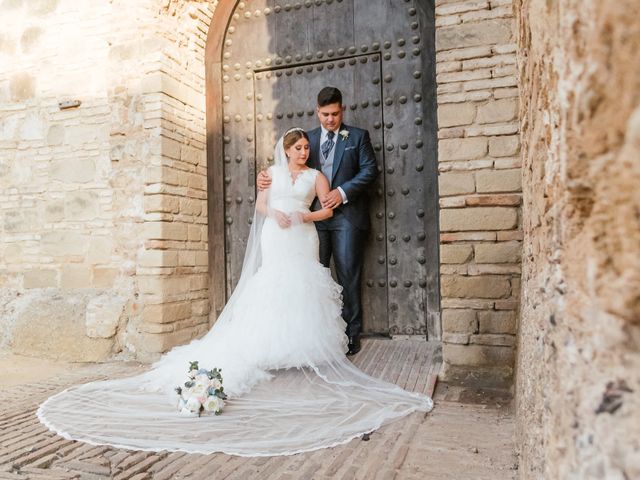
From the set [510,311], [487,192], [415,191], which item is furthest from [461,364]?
[415,191]

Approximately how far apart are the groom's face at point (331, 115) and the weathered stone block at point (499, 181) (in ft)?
4.63

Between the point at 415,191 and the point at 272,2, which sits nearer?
the point at 415,191

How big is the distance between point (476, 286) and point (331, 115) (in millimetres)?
1842

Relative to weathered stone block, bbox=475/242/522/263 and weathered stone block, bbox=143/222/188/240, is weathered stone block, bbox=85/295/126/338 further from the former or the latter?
weathered stone block, bbox=475/242/522/263

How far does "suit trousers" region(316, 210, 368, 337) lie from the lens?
3.87 metres

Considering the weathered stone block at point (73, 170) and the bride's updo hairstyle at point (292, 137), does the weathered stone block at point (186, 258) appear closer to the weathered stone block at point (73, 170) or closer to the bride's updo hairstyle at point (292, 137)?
the weathered stone block at point (73, 170)

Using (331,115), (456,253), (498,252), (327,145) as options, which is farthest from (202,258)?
(498,252)

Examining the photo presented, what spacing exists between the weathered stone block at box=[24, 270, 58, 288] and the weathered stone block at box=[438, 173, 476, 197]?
3666 mm

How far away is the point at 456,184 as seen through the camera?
→ 296 centimetres

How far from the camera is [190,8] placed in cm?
438

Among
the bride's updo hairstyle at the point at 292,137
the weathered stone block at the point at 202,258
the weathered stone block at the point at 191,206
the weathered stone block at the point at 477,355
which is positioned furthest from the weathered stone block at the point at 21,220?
the weathered stone block at the point at 477,355

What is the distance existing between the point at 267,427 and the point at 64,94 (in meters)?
3.78

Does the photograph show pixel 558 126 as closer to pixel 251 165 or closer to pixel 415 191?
pixel 415 191

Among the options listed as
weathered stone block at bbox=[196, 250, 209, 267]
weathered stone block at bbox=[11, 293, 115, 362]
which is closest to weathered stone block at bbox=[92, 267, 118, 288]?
weathered stone block at bbox=[11, 293, 115, 362]
